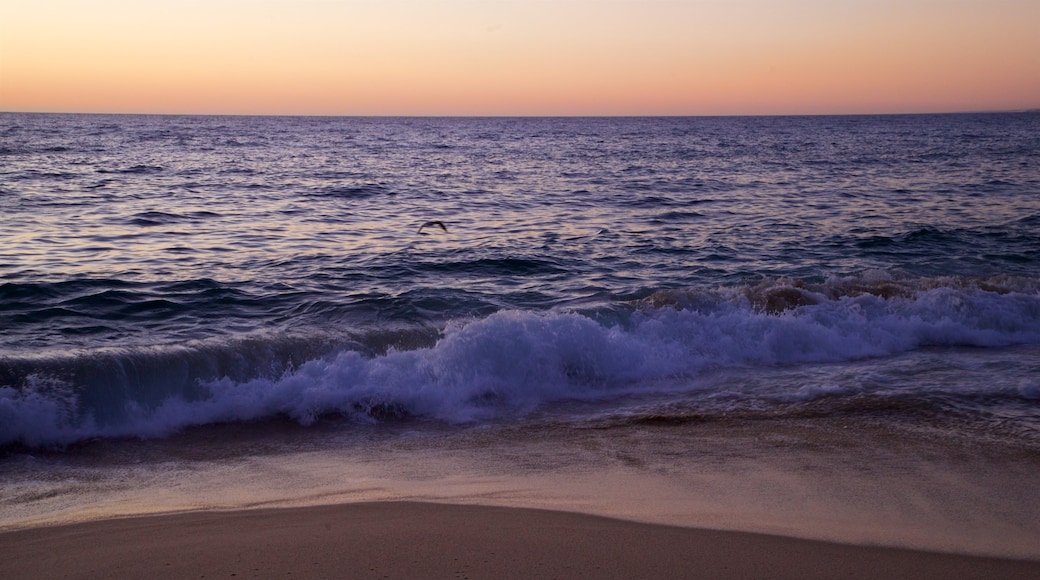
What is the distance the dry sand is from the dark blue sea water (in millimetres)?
2278

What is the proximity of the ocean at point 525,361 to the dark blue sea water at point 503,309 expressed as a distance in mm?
42

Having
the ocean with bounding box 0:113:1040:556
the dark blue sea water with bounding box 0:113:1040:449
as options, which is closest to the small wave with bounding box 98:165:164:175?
the dark blue sea water with bounding box 0:113:1040:449

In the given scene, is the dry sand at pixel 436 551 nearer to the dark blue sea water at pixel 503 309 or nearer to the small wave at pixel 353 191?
the dark blue sea water at pixel 503 309

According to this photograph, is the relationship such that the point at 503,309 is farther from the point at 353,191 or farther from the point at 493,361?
the point at 353,191

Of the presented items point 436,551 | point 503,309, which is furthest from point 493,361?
point 436,551

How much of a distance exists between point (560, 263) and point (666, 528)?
8.60 m

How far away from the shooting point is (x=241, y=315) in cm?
942

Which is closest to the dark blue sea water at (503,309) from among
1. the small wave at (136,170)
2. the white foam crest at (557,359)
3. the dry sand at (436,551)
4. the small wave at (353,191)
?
the white foam crest at (557,359)

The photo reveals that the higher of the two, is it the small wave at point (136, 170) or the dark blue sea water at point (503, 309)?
the small wave at point (136, 170)

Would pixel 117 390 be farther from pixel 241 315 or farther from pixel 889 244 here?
pixel 889 244

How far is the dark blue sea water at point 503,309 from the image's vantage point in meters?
6.89

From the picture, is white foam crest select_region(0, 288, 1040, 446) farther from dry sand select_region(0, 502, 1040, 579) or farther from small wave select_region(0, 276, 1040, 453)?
dry sand select_region(0, 502, 1040, 579)

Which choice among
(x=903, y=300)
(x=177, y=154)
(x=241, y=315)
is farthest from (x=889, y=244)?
(x=177, y=154)

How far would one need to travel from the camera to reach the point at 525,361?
779 centimetres
